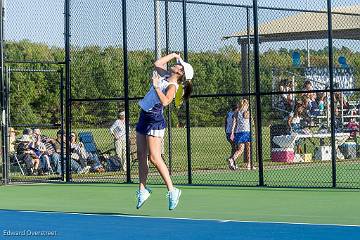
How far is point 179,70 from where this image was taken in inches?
521

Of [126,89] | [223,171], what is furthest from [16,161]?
[223,171]

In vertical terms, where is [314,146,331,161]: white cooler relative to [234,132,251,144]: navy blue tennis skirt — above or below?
below

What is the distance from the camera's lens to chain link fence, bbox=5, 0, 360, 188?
19875mm

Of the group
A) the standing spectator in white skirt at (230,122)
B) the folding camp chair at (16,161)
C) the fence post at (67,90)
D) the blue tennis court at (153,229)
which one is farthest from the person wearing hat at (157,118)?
the standing spectator in white skirt at (230,122)

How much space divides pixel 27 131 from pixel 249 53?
203 inches

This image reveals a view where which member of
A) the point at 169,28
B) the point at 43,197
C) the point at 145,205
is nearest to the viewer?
the point at 145,205

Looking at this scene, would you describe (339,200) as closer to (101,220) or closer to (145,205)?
(145,205)

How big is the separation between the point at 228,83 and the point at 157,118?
977 cm

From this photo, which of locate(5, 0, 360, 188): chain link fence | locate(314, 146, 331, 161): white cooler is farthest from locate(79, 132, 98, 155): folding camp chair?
locate(314, 146, 331, 161): white cooler

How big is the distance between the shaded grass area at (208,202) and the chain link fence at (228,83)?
4.08 ft

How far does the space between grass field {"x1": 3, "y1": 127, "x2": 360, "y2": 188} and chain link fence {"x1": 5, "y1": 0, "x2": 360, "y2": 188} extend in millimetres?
35

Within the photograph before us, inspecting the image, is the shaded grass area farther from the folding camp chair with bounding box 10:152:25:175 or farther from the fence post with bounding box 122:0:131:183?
the folding camp chair with bounding box 10:152:25:175

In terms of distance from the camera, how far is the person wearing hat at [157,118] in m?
13.2

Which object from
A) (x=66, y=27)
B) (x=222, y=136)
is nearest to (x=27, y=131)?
(x=66, y=27)
